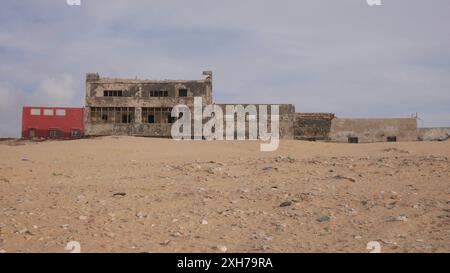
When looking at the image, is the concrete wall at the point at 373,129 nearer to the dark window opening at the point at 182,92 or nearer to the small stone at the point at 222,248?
the dark window opening at the point at 182,92

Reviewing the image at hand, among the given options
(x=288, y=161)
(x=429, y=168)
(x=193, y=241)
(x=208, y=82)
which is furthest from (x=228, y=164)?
(x=208, y=82)

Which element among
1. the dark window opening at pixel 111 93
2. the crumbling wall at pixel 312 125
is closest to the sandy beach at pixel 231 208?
the crumbling wall at pixel 312 125

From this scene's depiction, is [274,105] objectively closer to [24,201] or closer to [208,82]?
[208,82]

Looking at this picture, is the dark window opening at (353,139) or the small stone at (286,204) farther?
the dark window opening at (353,139)

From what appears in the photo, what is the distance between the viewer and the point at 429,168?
8820 mm

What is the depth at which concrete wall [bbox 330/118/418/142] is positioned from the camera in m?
31.1

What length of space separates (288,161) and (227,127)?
63.8ft

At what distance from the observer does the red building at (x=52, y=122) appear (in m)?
34.0

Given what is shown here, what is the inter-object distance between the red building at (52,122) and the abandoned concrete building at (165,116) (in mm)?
3005

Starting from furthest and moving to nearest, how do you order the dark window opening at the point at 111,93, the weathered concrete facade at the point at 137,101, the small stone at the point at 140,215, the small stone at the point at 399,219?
the dark window opening at the point at 111,93
the weathered concrete facade at the point at 137,101
the small stone at the point at 140,215
the small stone at the point at 399,219

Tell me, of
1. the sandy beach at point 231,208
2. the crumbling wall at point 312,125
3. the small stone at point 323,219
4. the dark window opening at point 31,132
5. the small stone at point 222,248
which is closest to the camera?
the small stone at point 222,248

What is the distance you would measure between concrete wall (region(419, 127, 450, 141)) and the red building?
1008 inches

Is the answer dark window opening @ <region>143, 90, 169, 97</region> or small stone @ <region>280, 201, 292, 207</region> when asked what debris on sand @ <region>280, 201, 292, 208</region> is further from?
dark window opening @ <region>143, 90, 169, 97</region>

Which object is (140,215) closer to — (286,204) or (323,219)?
(286,204)
